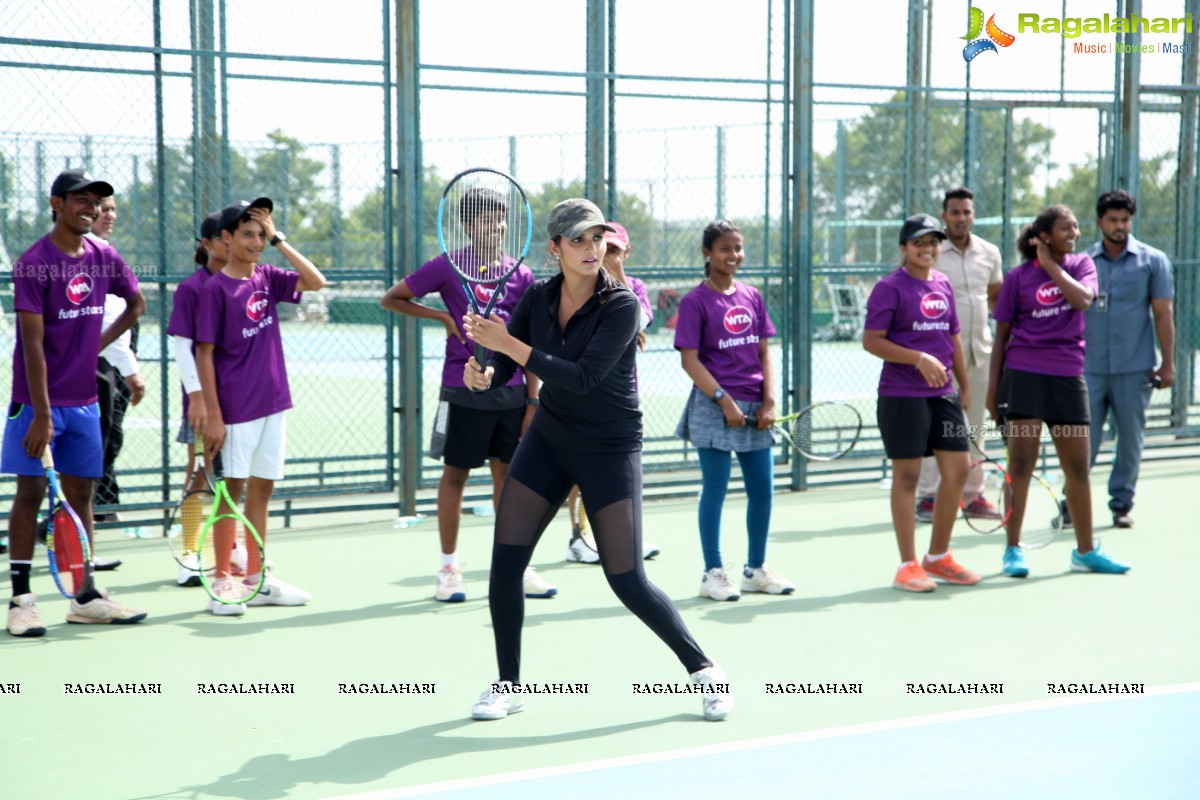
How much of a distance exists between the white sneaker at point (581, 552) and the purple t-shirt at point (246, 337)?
1940 mm

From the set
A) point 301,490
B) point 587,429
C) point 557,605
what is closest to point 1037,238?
point 557,605

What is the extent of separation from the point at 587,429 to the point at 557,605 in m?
2.08

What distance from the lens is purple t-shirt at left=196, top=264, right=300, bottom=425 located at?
20.5 ft

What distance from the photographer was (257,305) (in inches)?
251

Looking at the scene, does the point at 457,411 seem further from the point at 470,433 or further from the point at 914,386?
the point at 914,386

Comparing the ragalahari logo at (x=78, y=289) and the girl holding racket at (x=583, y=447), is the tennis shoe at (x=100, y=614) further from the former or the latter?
the girl holding racket at (x=583, y=447)

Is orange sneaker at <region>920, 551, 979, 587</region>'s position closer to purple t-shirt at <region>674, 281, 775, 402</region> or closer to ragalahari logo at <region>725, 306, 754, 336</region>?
purple t-shirt at <region>674, 281, 775, 402</region>

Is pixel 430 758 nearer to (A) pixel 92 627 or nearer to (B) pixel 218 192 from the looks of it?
(A) pixel 92 627

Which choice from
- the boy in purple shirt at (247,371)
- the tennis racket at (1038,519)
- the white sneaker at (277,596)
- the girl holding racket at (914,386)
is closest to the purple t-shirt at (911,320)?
the girl holding racket at (914,386)

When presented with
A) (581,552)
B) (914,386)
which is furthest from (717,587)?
(914,386)

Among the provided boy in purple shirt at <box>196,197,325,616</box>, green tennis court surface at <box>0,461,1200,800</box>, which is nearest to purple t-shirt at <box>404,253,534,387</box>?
boy in purple shirt at <box>196,197,325,616</box>

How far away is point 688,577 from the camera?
23.6 feet

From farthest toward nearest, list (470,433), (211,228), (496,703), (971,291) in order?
(971,291) → (211,228) → (470,433) → (496,703)

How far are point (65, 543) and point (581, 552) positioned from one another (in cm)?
273
